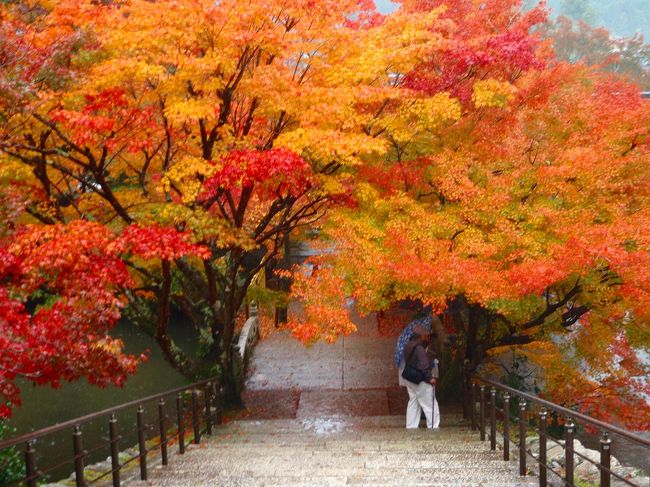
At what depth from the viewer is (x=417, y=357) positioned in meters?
10.0

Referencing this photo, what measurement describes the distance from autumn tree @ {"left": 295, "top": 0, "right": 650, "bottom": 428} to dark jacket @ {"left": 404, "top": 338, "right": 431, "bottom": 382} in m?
0.69

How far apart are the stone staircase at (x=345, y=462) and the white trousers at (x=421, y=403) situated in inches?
14.2

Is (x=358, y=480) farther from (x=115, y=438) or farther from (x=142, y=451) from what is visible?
(x=115, y=438)

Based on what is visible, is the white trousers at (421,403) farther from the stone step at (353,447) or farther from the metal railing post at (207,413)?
the metal railing post at (207,413)

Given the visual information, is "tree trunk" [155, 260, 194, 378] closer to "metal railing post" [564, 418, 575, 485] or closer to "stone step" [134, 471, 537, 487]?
"stone step" [134, 471, 537, 487]

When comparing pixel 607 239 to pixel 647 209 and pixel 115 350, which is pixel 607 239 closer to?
pixel 647 209

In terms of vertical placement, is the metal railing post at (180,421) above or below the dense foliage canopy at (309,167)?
below

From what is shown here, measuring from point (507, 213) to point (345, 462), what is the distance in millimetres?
5089

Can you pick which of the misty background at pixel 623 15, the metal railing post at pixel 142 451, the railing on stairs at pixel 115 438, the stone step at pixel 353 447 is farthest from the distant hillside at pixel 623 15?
the metal railing post at pixel 142 451

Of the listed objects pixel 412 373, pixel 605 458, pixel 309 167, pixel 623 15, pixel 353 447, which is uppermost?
pixel 623 15

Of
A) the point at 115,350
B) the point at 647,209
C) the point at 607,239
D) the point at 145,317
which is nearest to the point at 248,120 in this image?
the point at 145,317

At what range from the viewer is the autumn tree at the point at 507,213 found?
31.9ft

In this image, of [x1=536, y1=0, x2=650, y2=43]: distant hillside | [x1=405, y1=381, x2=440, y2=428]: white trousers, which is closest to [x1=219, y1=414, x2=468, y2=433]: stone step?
[x1=405, y1=381, x2=440, y2=428]: white trousers

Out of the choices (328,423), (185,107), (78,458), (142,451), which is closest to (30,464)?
(78,458)
